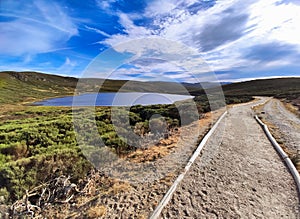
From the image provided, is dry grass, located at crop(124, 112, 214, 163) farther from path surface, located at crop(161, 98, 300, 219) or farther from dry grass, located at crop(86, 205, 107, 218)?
dry grass, located at crop(86, 205, 107, 218)

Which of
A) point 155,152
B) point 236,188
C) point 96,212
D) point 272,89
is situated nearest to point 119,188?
point 96,212

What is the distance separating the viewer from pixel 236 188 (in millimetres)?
5434

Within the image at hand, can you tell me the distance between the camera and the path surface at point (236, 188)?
4.52m

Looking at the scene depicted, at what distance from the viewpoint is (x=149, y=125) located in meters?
12.1

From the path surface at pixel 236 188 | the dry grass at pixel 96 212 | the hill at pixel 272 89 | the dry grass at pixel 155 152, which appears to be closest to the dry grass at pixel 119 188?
the dry grass at pixel 96 212

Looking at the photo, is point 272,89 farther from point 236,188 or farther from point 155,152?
point 236,188

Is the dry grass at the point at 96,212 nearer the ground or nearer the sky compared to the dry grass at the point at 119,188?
nearer the ground

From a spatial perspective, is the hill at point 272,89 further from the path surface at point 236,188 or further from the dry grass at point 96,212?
the dry grass at point 96,212

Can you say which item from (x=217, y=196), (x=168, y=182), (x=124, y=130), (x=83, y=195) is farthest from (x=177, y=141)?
(x=83, y=195)

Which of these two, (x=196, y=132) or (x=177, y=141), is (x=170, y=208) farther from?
(x=196, y=132)

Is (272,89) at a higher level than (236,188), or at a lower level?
lower

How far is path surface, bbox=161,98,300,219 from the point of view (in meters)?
4.52

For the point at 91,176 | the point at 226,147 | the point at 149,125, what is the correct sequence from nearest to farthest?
the point at 91,176 < the point at 226,147 < the point at 149,125

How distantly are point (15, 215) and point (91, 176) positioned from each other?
2311 mm
